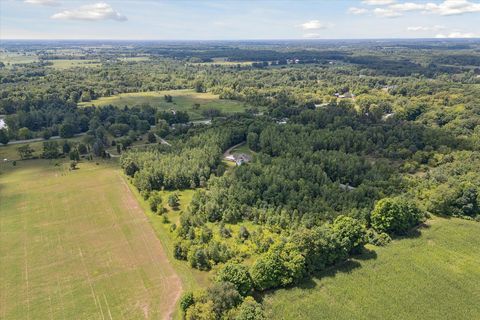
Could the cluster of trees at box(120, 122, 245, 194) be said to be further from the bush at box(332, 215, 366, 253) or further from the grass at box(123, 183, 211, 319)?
the bush at box(332, 215, 366, 253)

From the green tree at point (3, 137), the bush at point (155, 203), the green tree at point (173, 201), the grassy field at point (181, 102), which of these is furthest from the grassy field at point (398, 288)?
the green tree at point (3, 137)

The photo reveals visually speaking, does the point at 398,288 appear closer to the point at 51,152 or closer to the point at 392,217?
the point at 392,217

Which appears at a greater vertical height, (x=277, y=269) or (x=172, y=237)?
(x=277, y=269)

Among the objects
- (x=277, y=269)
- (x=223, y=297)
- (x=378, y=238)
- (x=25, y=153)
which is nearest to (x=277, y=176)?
(x=378, y=238)

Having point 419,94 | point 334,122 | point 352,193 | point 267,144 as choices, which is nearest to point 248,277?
point 352,193

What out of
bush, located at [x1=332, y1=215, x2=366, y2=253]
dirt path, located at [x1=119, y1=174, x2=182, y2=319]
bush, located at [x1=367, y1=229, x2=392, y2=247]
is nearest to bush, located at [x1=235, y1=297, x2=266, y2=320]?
dirt path, located at [x1=119, y1=174, x2=182, y2=319]

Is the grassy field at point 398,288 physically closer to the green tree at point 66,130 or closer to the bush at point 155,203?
the bush at point 155,203
